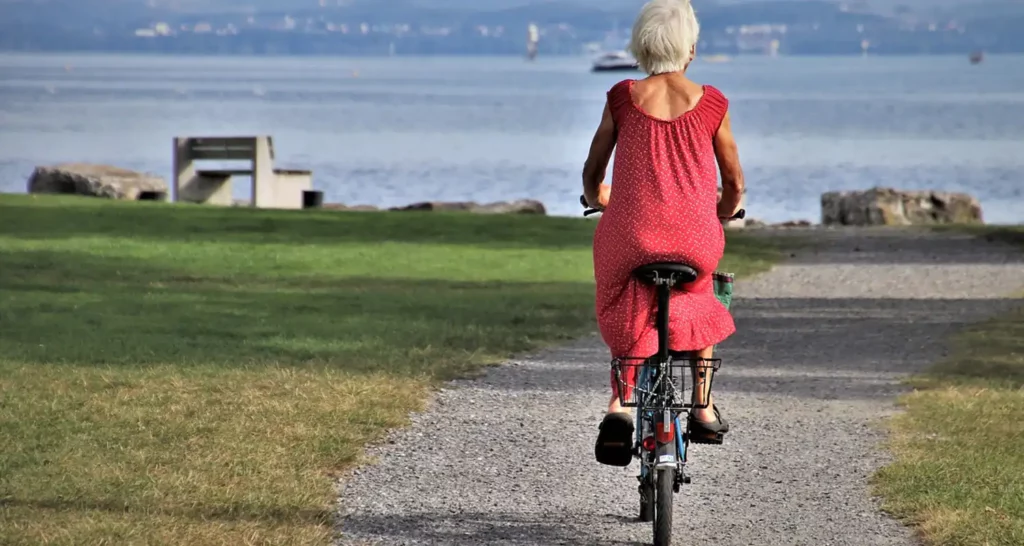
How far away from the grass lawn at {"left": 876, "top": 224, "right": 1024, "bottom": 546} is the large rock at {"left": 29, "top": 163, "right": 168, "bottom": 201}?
15069 millimetres

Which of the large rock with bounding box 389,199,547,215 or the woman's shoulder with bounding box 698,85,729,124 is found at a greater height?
the woman's shoulder with bounding box 698,85,729,124

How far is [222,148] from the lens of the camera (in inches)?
917

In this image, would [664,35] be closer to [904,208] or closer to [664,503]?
[664,503]

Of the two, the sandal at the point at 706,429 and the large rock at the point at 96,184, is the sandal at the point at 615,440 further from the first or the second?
the large rock at the point at 96,184

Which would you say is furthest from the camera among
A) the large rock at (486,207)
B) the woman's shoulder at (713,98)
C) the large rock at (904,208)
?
the large rock at (486,207)

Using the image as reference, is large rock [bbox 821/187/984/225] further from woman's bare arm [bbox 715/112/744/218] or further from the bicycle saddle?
the bicycle saddle

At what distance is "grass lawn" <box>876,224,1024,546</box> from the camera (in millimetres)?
6176

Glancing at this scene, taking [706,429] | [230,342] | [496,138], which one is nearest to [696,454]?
[706,429]

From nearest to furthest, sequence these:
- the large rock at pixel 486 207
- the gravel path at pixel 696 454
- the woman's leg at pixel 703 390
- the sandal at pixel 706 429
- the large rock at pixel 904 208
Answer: the woman's leg at pixel 703 390, the sandal at pixel 706 429, the gravel path at pixel 696 454, the large rock at pixel 904 208, the large rock at pixel 486 207

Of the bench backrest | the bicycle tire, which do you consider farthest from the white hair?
the bench backrest

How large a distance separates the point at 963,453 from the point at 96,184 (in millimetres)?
17635

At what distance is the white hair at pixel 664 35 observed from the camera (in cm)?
546

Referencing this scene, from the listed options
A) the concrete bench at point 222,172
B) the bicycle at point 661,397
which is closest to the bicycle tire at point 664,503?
the bicycle at point 661,397

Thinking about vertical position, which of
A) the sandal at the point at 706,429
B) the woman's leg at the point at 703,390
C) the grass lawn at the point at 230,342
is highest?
the woman's leg at the point at 703,390
